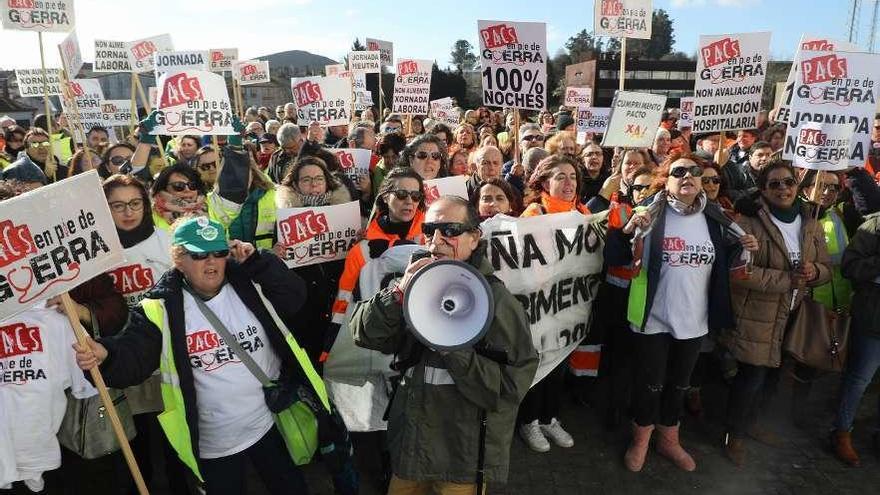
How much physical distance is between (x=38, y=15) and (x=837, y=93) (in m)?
9.02

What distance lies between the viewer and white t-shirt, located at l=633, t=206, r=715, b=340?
12.5ft

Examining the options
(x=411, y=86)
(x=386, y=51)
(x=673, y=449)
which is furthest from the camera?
(x=386, y=51)

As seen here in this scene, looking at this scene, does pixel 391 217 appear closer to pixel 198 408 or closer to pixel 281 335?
pixel 281 335

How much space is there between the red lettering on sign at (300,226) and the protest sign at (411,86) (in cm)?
628

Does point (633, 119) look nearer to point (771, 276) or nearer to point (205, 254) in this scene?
point (771, 276)

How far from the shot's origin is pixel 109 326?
3.13 meters

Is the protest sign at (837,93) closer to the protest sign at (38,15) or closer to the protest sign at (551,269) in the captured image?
the protest sign at (551,269)

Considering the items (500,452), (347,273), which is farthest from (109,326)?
(500,452)

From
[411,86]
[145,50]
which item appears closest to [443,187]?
[411,86]

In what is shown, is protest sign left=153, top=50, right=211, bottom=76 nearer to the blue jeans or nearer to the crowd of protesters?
the crowd of protesters

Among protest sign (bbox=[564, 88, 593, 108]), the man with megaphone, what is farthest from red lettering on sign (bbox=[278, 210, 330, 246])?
protest sign (bbox=[564, 88, 593, 108])

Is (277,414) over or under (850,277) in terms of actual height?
under

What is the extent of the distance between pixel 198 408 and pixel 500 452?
1.45 metres

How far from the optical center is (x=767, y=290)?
3932 mm
